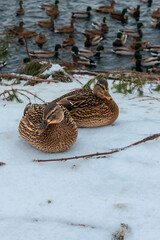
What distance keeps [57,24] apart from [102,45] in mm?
3566

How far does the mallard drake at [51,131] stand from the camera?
355cm

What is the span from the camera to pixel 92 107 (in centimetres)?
451

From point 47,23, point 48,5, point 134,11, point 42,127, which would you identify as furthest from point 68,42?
point 42,127

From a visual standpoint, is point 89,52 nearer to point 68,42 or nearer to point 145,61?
point 68,42

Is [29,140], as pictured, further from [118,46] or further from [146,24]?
[146,24]

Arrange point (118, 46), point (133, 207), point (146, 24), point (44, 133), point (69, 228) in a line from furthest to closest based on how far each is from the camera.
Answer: point (146, 24)
point (118, 46)
point (44, 133)
point (133, 207)
point (69, 228)

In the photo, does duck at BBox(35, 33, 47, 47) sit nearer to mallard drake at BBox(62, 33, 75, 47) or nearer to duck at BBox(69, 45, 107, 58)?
mallard drake at BBox(62, 33, 75, 47)

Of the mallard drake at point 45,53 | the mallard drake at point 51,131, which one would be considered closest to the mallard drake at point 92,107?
the mallard drake at point 51,131

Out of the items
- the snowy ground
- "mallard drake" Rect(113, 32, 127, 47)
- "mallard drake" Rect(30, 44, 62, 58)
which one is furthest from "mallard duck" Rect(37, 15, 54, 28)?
the snowy ground

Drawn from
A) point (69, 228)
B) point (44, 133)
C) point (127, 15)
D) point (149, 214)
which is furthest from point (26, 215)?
point (127, 15)

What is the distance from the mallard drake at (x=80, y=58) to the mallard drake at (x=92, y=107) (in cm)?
1260

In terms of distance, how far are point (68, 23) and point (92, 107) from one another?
58.1 ft

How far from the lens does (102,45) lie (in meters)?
19.5

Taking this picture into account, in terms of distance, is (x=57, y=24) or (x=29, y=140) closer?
(x=29, y=140)
